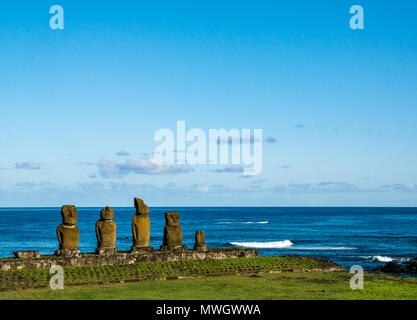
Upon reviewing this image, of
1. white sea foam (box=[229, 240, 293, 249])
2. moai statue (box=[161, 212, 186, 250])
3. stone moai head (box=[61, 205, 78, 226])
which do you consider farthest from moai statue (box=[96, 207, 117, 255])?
white sea foam (box=[229, 240, 293, 249])

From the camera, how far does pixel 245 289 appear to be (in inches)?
988

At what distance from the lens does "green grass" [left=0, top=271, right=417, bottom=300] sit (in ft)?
76.0

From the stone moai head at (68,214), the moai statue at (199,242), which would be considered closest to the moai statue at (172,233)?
the moai statue at (199,242)

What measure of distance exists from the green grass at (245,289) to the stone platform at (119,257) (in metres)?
3.87

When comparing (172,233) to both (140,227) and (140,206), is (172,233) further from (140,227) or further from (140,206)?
(140,206)

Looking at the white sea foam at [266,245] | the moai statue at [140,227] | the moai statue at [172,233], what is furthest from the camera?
the white sea foam at [266,245]

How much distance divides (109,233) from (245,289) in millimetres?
10408

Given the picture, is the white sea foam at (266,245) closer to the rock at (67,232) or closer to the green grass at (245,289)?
the green grass at (245,289)

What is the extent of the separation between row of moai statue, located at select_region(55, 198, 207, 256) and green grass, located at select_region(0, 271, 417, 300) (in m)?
5.82

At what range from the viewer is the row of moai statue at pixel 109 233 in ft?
101

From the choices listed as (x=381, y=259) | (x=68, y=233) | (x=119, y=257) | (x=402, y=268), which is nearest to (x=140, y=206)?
(x=119, y=257)
